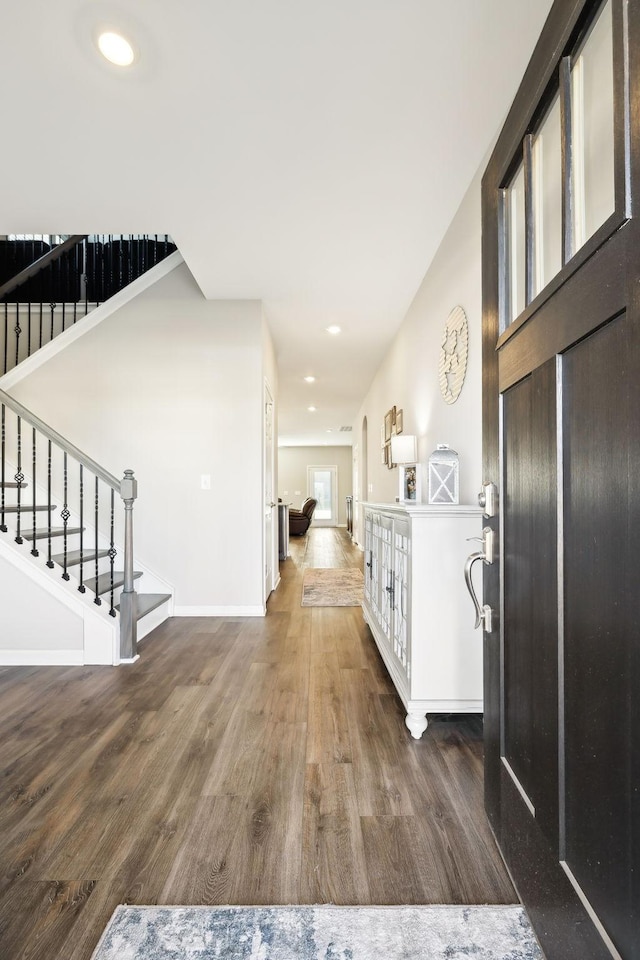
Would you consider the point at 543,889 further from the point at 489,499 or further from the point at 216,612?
the point at 216,612

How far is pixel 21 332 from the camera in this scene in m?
4.45

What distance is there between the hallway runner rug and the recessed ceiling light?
3821mm

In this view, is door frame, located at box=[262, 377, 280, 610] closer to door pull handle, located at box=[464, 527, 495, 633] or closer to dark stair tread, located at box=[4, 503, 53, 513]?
dark stair tread, located at box=[4, 503, 53, 513]

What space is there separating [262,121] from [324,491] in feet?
46.3

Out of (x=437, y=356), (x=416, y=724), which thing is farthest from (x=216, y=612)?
(x=437, y=356)

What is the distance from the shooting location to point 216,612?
13.0 ft

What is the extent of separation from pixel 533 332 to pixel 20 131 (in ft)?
7.83

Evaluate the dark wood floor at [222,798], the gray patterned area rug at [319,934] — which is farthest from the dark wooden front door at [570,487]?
the dark wood floor at [222,798]

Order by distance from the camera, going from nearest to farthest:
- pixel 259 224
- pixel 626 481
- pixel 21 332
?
pixel 626 481 < pixel 259 224 < pixel 21 332

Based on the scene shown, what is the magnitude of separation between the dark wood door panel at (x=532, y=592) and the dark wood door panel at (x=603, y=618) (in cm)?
6

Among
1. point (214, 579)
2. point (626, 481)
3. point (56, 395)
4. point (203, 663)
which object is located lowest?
point (203, 663)

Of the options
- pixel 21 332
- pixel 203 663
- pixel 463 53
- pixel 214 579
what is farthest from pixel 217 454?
pixel 463 53

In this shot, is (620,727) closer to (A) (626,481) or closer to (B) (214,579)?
(A) (626,481)

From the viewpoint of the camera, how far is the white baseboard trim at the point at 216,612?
3951 mm
